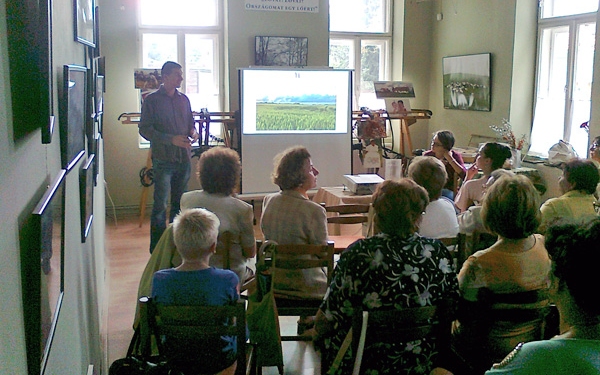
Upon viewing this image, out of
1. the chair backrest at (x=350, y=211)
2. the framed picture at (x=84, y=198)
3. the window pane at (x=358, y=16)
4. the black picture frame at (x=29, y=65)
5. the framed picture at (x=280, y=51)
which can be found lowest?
the chair backrest at (x=350, y=211)

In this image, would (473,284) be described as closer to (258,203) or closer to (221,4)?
(258,203)

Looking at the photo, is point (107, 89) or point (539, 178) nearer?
point (539, 178)

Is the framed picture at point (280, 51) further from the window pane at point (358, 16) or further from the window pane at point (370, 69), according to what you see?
the window pane at point (370, 69)

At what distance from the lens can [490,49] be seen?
22.9ft

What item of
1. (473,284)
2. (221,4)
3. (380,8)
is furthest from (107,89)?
(473,284)

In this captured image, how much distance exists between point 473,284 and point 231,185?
1.33 metres

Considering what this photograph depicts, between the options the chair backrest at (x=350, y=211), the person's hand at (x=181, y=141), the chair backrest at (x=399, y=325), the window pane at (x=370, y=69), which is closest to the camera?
the chair backrest at (x=399, y=325)

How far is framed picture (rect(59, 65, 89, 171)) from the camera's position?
58.4 inches

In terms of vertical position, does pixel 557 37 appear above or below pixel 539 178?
above

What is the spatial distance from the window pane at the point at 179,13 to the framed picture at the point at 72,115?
18.2 ft

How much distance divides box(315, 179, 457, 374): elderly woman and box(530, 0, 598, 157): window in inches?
180

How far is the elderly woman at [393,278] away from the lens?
1.91 meters

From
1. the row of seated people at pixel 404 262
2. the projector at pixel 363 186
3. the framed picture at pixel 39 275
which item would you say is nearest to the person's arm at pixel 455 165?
the projector at pixel 363 186

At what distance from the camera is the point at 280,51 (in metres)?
6.93
